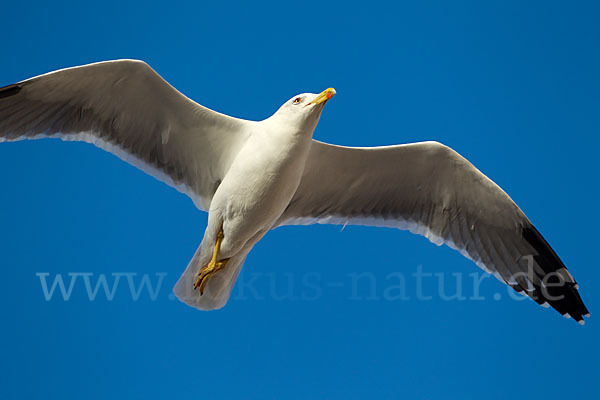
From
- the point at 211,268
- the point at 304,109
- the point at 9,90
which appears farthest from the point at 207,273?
the point at 9,90

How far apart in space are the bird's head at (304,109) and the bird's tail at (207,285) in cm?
91

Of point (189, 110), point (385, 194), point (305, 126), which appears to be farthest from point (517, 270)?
point (189, 110)

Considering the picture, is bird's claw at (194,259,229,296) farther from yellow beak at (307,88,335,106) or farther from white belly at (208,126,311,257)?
yellow beak at (307,88,335,106)

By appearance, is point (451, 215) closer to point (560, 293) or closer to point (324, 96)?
point (560, 293)

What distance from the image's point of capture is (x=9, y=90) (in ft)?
14.5

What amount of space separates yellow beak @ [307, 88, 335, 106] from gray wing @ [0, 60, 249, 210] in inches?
21.4

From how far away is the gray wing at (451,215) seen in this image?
4844mm

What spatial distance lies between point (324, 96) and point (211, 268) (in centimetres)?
118

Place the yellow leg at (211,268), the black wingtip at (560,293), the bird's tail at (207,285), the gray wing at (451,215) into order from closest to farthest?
the yellow leg at (211,268) → the bird's tail at (207,285) → the gray wing at (451,215) → the black wingtip at (560,293)

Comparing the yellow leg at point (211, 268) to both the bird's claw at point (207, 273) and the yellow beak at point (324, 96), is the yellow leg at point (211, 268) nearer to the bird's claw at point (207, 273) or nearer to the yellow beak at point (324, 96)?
the bird's claw at point (207, 273)

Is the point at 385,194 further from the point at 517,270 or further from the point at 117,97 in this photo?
the point at 117,97

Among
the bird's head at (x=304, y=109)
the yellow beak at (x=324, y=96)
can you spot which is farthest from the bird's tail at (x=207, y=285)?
the yellow beak at (x=324, y=96)

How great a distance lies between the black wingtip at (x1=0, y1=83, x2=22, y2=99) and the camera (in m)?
4.40

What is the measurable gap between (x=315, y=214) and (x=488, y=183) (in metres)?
1.04
